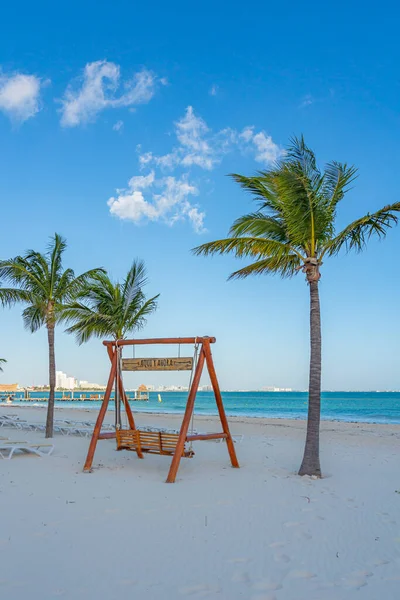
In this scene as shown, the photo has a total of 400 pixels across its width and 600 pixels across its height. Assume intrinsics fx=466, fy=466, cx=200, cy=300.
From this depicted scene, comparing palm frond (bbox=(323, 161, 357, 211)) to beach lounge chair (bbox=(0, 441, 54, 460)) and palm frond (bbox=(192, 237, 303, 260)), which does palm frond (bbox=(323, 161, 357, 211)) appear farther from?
beach lounge chair (bbox=(0, 441, 54, 460))

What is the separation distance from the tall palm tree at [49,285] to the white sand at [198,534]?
6.05m

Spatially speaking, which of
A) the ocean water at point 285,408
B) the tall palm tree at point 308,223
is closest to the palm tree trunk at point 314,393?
the tall palm tree at point 308,223

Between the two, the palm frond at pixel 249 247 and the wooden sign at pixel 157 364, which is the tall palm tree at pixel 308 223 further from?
the wooden sign at pixel 157 364

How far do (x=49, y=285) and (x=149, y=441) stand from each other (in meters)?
7.46

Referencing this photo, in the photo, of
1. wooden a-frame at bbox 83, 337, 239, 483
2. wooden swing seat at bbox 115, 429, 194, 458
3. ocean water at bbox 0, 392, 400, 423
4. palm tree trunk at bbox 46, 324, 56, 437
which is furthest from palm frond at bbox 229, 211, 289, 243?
ocean water at bbox 0, 392, 400, 423

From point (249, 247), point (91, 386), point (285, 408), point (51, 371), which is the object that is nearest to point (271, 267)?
point (249, 247)

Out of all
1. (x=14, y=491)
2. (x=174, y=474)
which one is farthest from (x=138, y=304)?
(x=14, y=491)

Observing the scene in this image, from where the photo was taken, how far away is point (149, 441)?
9.39 meters

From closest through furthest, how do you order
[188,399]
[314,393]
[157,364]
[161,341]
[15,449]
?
1. [314,393]
2. [188,399]
3. [161,341]
4. [157,364]
5. [15,449]

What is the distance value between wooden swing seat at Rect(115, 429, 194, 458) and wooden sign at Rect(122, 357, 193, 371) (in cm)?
131

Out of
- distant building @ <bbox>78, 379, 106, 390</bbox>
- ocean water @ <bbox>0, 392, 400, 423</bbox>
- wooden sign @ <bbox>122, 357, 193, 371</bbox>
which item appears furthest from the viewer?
distant building @ <bbox>78, 379, 106, 390</bbox>

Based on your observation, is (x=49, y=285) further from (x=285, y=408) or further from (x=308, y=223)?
(x=285, y=408)

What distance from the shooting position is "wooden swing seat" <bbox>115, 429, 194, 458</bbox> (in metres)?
9.14

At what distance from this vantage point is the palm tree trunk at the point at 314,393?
8.87m
